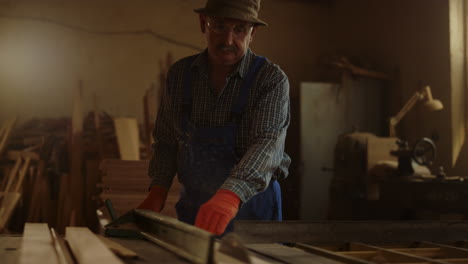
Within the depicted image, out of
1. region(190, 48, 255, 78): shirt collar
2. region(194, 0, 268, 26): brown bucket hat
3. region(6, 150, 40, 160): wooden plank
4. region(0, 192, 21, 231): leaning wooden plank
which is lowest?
region(0, 192, 21, 231): leaning wooden plank

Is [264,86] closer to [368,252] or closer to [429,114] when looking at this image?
[368,252]

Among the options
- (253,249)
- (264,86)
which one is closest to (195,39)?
(264,86)

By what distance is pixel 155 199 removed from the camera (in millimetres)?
2389

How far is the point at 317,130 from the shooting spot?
21.8 ft

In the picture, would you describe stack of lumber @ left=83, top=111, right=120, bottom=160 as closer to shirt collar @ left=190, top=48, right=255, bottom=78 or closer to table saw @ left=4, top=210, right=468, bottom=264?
shirt collar @ left=190, top=48, right=255, bottom=78

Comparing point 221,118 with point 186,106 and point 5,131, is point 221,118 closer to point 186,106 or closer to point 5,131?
point 186,106

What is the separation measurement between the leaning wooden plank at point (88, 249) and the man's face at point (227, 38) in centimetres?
91

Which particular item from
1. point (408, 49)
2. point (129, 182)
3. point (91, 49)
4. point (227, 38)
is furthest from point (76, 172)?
point (227, 38)

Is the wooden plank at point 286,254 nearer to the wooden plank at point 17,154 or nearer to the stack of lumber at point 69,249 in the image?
the stack of lumber at point 69,249

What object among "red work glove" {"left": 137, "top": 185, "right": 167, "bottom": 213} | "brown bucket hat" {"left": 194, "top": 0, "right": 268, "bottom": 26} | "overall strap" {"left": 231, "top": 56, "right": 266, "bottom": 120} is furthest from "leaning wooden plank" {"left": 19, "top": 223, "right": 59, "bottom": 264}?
"brown bucket hat" {"left": 194, "top": 0, "right": 268, "bottom": 26}

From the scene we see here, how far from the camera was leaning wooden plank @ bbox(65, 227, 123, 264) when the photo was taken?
134cm

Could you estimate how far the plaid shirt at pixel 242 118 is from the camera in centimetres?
220

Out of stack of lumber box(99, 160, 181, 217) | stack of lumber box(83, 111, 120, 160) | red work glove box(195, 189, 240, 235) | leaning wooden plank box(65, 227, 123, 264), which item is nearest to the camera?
leaning wooden plank box(65, 227, 123, 264)

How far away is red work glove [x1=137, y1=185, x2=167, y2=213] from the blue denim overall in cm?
13
